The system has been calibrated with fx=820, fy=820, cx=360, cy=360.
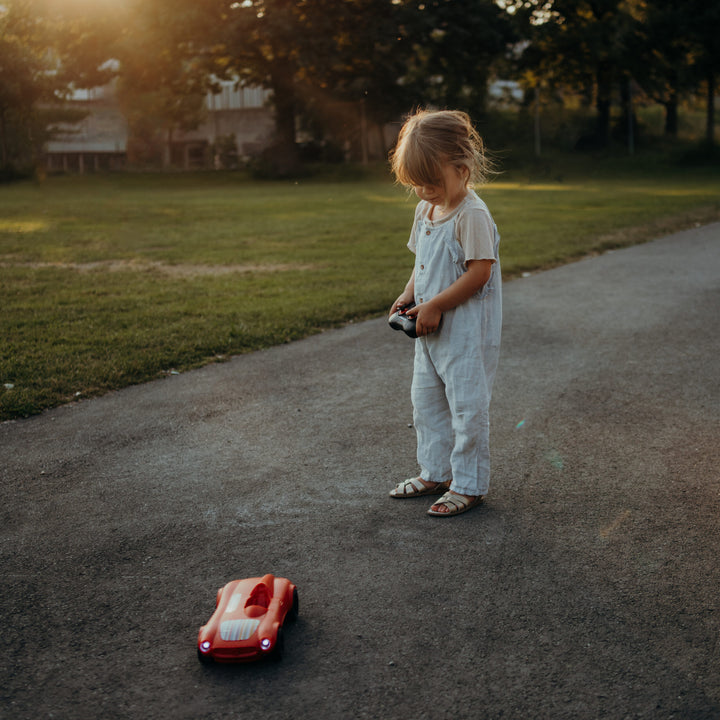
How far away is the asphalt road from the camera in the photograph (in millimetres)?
2270

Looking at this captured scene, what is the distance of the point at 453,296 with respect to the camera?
315 cm

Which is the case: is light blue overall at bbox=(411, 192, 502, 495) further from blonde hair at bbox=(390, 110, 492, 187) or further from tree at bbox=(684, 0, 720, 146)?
tree at bbox=(684, 0, 720, 146)

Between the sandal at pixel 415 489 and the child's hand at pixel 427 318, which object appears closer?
the child's hand at pixel 427 318

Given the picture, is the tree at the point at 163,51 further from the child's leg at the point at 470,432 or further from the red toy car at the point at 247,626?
the red toy car at the point at 247,626

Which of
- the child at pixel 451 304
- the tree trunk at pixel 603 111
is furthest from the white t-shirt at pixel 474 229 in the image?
the tree trunk at pixel 603 111

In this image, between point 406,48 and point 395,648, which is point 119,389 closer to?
point 395,648

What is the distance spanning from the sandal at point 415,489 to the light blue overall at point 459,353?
0.16 metres

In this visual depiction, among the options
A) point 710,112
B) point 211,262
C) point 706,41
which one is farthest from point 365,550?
point 710,112

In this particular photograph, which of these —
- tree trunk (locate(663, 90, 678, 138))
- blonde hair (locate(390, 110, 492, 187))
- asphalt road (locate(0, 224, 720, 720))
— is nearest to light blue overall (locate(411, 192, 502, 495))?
blonde hair (locate(390, 110, 492, 187))

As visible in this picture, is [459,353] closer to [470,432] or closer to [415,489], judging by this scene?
[470,432]

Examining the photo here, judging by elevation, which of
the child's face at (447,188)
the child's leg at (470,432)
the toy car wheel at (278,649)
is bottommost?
the toy car wheel at (278,649)

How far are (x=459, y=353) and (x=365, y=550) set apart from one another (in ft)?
2.79

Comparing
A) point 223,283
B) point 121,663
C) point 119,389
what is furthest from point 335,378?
point 223,283

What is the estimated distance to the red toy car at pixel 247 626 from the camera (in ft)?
7.70
